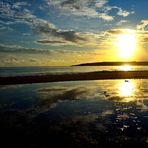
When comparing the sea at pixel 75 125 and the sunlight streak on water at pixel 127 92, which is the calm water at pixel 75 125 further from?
the sunlight streak on water at pixel 127 92

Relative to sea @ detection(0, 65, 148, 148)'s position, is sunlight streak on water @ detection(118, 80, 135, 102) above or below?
below

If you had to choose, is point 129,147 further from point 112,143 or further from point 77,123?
point 77,123

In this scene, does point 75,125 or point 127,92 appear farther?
point 127,92

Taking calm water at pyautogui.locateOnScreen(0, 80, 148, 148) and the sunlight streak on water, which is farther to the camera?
the sunlight streak on water

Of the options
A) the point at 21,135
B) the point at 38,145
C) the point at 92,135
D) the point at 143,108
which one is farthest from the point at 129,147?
the point at 143,108

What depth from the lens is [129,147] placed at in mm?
13469

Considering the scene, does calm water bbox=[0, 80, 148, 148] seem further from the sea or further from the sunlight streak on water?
the sunlight streak on water

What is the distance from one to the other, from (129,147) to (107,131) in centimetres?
299

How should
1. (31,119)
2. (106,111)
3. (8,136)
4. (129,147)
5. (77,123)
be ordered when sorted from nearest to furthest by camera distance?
(129,147) → (8,136) → (77,123) → (31,119) → (106,111)

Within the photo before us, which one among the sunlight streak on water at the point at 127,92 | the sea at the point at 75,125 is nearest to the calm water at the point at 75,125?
the sea at the point at 75,125

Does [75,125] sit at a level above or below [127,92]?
above

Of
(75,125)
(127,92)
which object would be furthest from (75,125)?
(127,92)

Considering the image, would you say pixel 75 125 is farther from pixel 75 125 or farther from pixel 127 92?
pixel 127 92

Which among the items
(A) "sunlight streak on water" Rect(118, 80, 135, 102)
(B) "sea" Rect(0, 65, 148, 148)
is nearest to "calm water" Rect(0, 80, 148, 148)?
(B) "sea" Rect(0, 65, 148, 148)
